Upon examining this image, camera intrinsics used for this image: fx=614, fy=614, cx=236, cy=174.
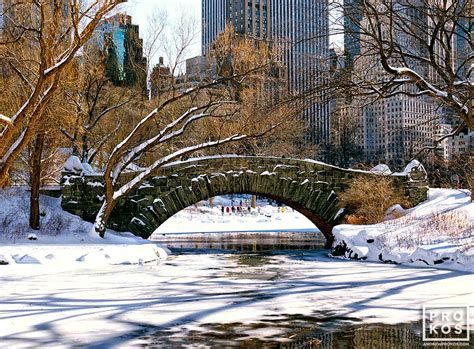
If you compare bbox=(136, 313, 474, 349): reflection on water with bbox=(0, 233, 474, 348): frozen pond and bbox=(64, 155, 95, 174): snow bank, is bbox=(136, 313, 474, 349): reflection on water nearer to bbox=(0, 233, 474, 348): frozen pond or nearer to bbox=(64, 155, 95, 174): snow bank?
bbox=(0, 233, 474, 348): frozen pond

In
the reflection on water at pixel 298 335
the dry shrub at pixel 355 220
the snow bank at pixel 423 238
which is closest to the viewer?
the reflection on water at pixel 298 335

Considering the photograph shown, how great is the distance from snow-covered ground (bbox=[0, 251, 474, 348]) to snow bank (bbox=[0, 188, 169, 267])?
39.9 inches

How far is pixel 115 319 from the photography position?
8461mm

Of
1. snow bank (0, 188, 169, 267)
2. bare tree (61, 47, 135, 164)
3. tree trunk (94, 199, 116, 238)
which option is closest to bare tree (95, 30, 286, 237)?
tree trunk (94, 199, 116, 238)

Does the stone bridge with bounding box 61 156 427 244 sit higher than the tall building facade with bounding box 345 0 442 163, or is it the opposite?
the tall building facade with bounding box 345 0 442 163

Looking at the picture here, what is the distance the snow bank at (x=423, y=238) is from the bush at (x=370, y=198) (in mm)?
980

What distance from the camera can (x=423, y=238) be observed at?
18.1 m

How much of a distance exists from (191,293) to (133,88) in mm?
19100

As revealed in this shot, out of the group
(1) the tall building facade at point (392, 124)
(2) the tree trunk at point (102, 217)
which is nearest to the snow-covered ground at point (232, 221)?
(1) the tall building facade at point (392, 124)

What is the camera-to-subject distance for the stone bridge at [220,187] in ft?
72.6

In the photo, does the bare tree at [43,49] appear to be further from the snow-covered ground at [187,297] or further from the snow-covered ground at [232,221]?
the snow-covered ground at [232,221]

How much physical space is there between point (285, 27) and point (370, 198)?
7.39 meters

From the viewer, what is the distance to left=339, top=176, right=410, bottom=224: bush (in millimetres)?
23922

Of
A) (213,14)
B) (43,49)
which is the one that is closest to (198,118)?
(43,49)
